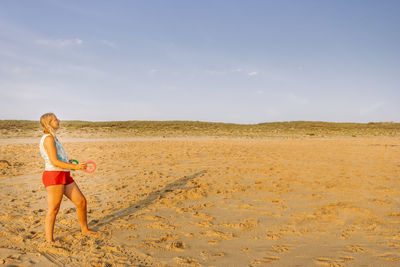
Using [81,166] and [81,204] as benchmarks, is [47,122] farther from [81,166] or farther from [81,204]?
[81,204]

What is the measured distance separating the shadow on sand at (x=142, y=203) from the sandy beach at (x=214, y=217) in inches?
0.8

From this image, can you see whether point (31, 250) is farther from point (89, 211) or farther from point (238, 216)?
point (238, 216)

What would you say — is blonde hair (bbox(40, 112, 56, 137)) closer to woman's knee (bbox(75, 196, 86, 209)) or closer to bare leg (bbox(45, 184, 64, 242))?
bare leg (bbox(45, 184, 64, 242))

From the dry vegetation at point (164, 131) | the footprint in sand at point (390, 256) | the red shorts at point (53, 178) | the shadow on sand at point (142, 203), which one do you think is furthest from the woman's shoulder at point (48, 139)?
the dry vegetation at point (164, 131)

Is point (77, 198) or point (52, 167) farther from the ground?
point (52, 167)

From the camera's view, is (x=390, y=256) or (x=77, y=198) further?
(x=77, y=198)

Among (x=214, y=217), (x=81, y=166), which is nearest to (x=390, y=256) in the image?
(x=214, y=217)

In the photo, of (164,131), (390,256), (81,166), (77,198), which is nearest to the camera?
(390,256)

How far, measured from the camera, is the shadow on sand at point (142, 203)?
5.09m

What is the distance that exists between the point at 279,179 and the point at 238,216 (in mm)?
3315

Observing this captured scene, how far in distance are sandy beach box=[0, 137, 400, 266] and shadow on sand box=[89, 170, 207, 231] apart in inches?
0.8

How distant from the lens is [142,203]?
20.6ft

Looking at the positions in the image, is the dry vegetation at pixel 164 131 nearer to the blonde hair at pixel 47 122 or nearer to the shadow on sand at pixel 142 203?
the shadow on sand at pixel 142 203

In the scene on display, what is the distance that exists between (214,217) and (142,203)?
171 cm
